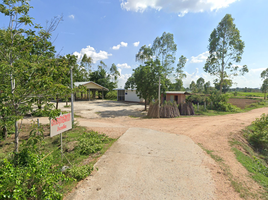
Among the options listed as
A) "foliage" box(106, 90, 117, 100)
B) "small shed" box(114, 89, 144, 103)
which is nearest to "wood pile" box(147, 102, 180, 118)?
"small shed" box(114, 89, 144, 103)

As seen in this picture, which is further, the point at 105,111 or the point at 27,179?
the point at 105,111

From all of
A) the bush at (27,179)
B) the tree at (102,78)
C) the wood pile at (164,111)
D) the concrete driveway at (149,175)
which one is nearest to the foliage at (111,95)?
the tree at (102,78)

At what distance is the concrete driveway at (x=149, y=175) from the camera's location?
349 centimetres

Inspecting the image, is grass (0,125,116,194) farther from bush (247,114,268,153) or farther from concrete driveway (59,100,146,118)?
concrete driveway (59,100,146,118)

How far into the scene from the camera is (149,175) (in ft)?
13.9

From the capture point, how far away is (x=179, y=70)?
34688 millimetres

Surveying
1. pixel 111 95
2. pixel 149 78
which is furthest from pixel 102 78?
pixel 149 78

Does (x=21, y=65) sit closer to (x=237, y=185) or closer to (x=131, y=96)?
(x=237, y=185)

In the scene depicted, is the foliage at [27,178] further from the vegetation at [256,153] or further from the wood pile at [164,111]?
the wood pile at [164,111]

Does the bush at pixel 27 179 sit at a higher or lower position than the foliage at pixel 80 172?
higher

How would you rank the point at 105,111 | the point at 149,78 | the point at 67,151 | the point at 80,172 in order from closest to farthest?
the point at 80,172
the point at 67,151
the point at 149,78
the point at 105,111

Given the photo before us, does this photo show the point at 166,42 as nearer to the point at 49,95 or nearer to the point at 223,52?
the point at 223,52

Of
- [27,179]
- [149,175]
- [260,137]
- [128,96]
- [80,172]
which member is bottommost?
[260,137]

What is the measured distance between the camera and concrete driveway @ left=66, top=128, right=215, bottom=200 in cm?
349
